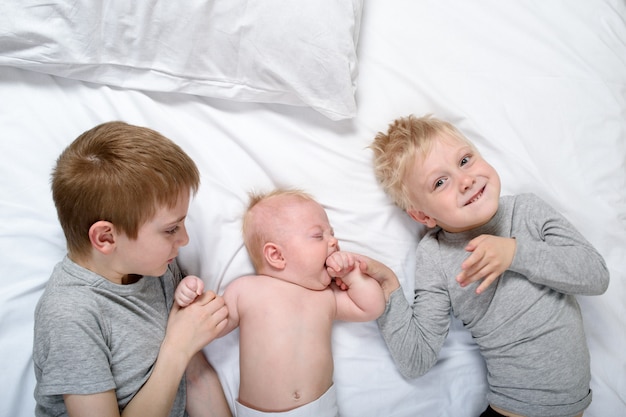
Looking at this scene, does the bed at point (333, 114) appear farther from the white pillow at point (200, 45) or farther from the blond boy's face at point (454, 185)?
the blond boy's face at point (454, 185)

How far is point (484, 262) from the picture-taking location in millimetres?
1100

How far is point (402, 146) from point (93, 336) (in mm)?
762

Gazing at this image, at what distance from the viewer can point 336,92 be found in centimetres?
124

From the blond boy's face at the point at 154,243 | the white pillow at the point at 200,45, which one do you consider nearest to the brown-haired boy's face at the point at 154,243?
the blond boy's face at the point at 154,243

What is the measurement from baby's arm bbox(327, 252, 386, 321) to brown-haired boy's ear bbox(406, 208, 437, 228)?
0.52 feet

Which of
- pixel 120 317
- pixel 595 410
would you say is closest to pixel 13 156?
pixel 120 317

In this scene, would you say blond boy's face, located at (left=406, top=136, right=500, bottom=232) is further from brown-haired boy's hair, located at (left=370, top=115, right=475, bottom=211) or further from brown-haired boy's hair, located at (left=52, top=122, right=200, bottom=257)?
brown-haired boy's hair, located at (left=52, top=122, right=200, bottom=257)

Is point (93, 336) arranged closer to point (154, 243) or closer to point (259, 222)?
point (154, 243)

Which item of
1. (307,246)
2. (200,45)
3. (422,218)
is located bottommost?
(307,246)

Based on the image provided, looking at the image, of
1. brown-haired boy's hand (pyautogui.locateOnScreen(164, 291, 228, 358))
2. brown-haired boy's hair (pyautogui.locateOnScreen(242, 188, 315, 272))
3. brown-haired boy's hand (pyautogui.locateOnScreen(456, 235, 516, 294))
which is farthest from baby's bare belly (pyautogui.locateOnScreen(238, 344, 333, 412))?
brown-haired boy's hand (pyautogui.locateOnScreen(456, 235, 516, 294))

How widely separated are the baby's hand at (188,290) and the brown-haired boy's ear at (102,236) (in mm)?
198

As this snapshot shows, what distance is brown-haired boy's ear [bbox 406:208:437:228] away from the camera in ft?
4.12

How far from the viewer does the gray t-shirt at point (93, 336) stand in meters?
0.95

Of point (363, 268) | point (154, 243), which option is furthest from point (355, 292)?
point (154, 243)
